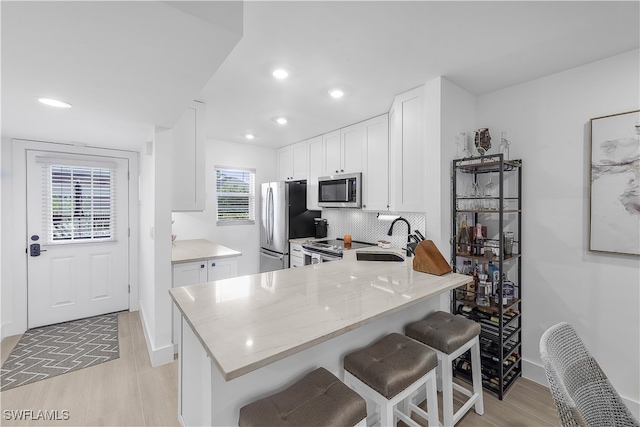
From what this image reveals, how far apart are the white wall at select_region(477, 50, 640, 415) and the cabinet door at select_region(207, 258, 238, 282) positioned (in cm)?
282

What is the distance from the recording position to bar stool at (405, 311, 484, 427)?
1.56 metres

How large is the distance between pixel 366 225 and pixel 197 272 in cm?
216

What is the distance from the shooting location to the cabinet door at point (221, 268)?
2785 mm

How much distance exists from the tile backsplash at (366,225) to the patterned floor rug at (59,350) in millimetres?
2955

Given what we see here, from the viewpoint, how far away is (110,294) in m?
3.59

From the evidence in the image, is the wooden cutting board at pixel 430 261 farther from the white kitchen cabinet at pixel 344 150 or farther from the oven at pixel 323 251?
the white kitchen cabinet at pixel 344 150

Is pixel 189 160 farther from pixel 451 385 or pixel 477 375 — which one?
pixel 477 375

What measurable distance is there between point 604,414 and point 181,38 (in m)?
2.22

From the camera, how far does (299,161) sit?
4.32 metres

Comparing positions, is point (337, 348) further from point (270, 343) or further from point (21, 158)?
point (21, 158)

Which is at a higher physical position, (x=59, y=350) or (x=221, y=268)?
(x=221, y=268)

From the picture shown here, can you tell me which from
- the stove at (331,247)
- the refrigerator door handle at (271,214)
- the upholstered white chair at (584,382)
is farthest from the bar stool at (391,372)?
the refrigerator door handle at (271,214)

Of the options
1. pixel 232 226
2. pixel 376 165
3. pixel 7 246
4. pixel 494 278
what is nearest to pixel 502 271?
pixel 494 278

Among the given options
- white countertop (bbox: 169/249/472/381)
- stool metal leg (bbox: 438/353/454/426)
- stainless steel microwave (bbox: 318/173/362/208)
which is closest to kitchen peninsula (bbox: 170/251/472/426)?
white countertop (bbox: 169/249/472/381)
